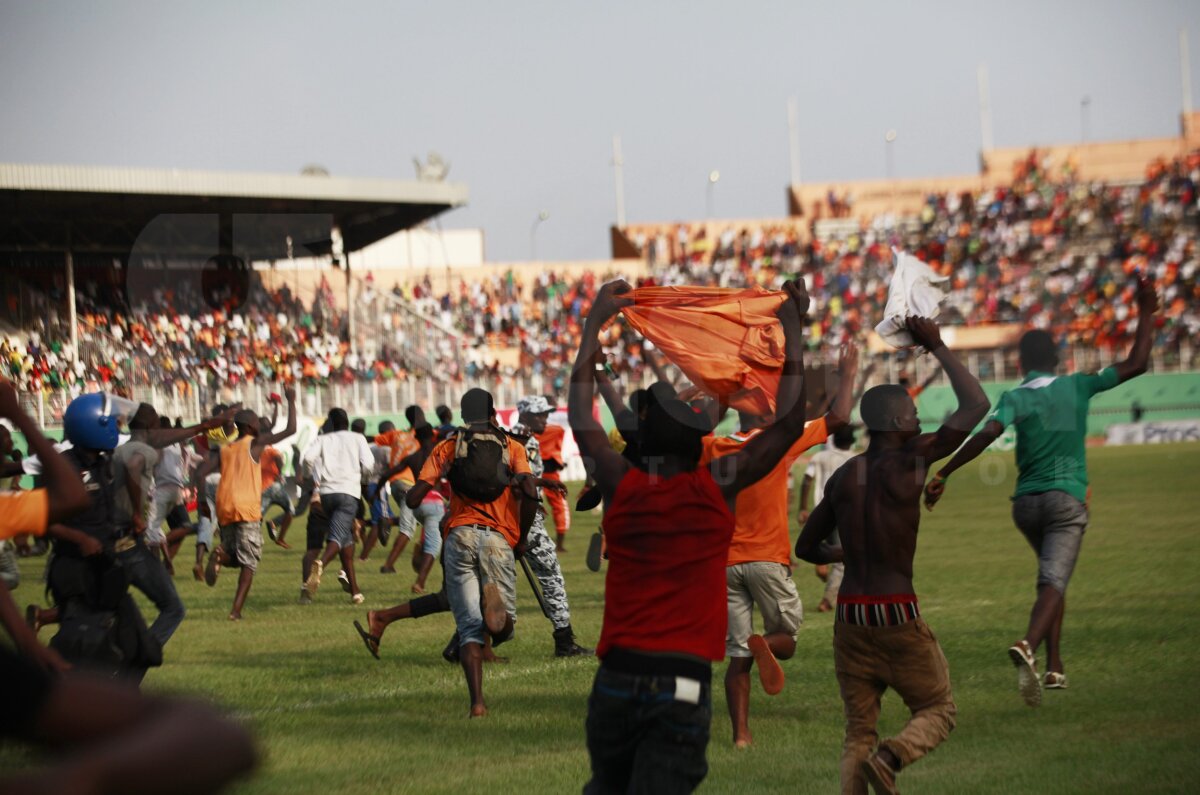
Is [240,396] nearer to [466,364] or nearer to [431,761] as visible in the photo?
[466,364]

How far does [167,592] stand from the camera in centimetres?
858

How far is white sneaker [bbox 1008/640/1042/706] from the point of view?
7.82 meters

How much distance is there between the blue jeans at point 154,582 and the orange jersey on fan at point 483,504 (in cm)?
177

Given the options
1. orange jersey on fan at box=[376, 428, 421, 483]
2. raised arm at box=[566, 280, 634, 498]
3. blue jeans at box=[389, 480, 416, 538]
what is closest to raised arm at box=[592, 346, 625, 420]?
raised arm at box=[566, 280, 634, 498]

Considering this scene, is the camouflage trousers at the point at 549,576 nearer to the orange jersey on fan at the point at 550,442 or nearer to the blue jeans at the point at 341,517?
the blue jeans at the point at 341,517

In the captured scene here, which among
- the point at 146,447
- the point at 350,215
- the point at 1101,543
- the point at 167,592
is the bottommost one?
the point at 1101,543

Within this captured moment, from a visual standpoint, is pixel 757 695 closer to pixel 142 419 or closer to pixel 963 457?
pixel 963 457

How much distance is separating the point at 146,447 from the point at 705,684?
555cm

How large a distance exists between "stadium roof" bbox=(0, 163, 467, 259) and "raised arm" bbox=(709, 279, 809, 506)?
35083 mm

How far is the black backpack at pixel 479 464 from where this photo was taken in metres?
9.38

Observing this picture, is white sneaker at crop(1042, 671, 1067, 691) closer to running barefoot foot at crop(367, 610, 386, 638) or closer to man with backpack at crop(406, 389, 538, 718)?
man with backpack at crop(406, 389, 538, 718)

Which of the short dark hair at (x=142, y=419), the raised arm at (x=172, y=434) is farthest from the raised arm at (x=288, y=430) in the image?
the raised arm at (x=172, y=434)

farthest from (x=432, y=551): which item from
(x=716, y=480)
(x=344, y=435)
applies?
(x=716, y=480)

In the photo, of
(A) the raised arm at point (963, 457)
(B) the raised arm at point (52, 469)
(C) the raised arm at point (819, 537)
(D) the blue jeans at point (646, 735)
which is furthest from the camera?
(A) the raised arm at point (963, 457)
